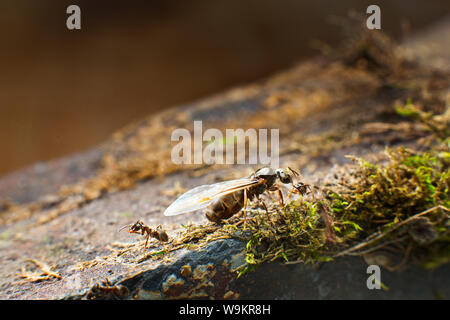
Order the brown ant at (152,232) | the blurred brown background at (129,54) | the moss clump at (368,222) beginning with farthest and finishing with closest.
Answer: the blurred brown background at (129,54)
the brown ant at (152,232)
the moss clump at (368,222)

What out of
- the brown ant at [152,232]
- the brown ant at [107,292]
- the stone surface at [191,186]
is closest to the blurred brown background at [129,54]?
the stone surface at [191,186]

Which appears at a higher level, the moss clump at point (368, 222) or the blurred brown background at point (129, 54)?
the blurred brown background at point (129, 54)

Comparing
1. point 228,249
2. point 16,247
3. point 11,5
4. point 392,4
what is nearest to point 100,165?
point 16,247

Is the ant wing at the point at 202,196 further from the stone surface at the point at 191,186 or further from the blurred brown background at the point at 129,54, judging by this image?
the blurred brown background at the point at 129,54

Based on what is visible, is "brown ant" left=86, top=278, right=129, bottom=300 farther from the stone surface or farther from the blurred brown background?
the blurred brown background

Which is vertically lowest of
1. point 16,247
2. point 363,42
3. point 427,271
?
point 16,247

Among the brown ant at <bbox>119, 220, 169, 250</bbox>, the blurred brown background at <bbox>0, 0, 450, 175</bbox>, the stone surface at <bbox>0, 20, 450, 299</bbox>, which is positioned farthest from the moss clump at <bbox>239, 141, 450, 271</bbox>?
the blurred brown background at <bbox>0, 0, 450, 175</bbox>
